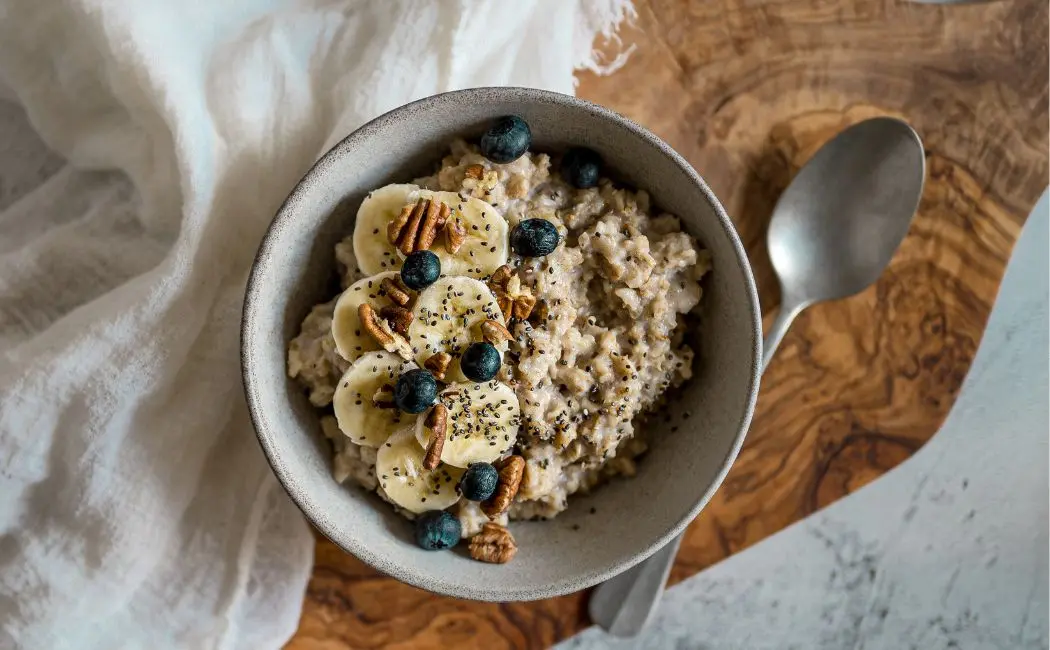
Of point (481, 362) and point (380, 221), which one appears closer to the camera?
point (481, 362)

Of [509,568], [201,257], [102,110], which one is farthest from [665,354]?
[102,110]

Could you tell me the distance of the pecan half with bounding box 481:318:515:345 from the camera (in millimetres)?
1478

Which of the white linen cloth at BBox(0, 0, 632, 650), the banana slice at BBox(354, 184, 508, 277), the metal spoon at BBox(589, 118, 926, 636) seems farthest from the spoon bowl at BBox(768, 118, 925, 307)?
the banana slice at BBox(354, 184, 508, 277)

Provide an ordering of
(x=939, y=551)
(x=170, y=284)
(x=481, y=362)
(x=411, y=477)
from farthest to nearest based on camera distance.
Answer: (x=939, y=551), (x=170, y=284), (x=411, y=477), (x=481, y=362)

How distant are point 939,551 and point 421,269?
1656 millimetres

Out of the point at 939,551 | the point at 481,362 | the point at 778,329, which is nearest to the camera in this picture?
the point at 481,362

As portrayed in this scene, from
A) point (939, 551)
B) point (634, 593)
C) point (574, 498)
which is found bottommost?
point (939, 551)

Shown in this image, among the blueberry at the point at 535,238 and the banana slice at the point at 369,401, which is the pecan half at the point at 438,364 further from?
the blueberry at the point at 535,238

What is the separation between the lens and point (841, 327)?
1.95m

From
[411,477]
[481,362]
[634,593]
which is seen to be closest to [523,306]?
[481,362]

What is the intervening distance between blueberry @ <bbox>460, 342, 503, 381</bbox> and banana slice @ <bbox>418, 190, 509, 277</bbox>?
5.9 inches

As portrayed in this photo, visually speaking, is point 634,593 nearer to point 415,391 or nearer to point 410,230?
point 415,391

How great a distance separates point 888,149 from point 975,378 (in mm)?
773

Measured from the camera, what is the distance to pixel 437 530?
1566 mm
